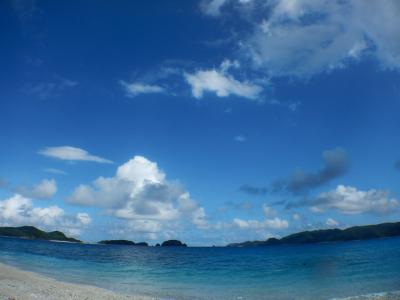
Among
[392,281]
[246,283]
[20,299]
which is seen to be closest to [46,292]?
[20,299]

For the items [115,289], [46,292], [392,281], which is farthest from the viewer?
[392,281]

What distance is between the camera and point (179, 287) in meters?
40.6

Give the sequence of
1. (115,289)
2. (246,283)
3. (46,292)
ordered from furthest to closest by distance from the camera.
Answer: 1. (246,283)
2. (115,289)
3. (46,292)

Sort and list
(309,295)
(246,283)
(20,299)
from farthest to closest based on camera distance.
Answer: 1. (246,283)
2. (309,295)
3. (20,299)

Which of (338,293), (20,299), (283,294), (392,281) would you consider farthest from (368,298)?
(20,299)

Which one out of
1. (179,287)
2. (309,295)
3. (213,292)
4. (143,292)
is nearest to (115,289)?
(143,292)

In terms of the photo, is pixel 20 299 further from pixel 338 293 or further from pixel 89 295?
pixel 338 293

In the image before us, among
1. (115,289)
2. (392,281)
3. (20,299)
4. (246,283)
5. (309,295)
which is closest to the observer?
(20,299)

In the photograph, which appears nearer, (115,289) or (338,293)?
(338,293)

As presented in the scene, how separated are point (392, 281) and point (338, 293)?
961 centimetres

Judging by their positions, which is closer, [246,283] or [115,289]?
[115,289]

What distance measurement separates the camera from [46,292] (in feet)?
96.9

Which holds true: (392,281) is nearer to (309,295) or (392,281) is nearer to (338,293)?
(338,293)

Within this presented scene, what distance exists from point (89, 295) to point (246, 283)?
71.2 ft
